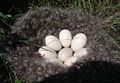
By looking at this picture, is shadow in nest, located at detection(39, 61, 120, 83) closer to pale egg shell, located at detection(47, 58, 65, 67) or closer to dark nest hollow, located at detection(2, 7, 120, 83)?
dark nest hollow, located at detection(2, 7, 120, 83)

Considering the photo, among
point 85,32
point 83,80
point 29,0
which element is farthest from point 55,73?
point 29,0

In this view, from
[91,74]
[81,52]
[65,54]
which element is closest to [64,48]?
[65,54]

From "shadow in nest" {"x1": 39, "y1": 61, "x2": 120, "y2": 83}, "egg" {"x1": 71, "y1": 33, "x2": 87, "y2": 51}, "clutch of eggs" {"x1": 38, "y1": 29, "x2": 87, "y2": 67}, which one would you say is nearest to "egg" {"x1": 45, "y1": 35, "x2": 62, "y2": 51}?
"clutch of eggs" {"x1": 38, "y1": 29, "x2": 87, "y2": 67}

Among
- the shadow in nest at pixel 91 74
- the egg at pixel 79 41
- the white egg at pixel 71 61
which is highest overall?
the egg at pixel 79 41

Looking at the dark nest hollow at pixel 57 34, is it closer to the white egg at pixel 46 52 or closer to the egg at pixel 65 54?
the white egg at pixel 46 52

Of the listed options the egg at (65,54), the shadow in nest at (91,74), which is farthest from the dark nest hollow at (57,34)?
the egg at (65,54)
